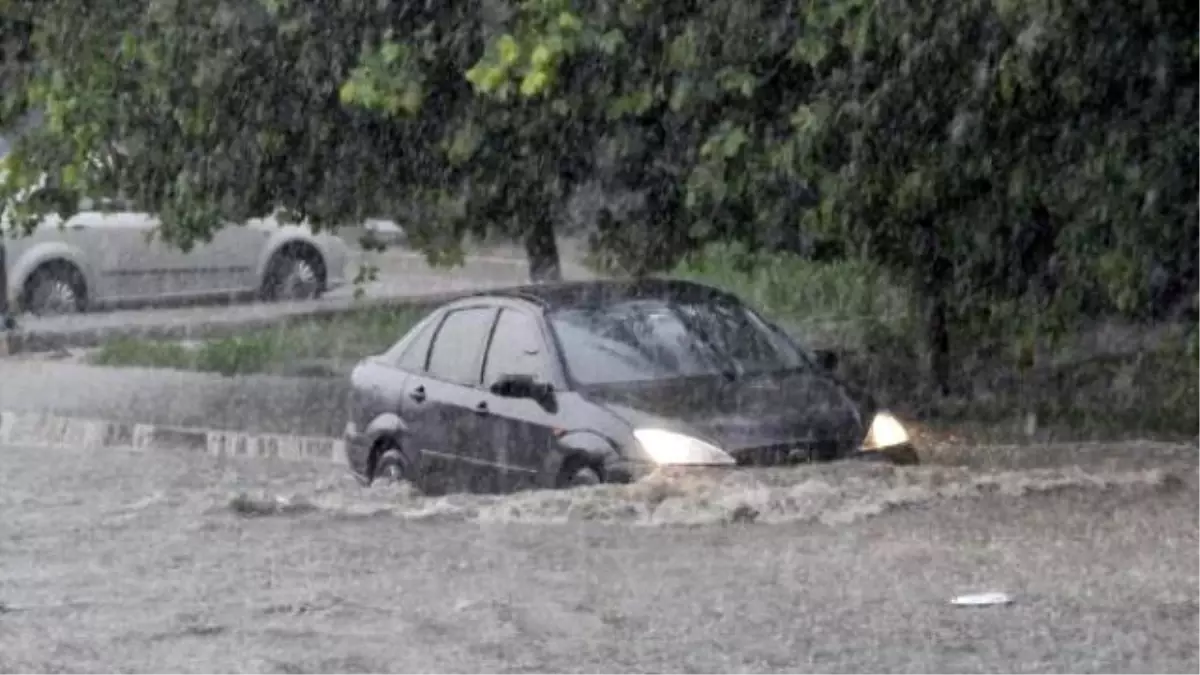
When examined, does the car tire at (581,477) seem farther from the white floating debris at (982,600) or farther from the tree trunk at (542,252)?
the tree trunk at (542,252)

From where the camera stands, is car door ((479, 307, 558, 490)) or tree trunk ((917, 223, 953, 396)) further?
tree trunk ((917, 223, 953, 396))

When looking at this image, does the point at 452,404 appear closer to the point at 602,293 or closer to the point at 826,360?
the point at 602,293

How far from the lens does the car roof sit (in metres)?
11.5

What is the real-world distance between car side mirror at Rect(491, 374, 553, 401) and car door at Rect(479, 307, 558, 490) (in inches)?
1.4

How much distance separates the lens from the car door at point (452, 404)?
1134cm

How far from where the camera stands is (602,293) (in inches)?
456

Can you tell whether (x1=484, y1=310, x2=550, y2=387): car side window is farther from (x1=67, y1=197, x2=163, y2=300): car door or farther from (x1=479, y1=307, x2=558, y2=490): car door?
(x1=67, y1=197, x2=163, y2=300): car door

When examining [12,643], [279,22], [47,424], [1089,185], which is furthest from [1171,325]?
[12,643]

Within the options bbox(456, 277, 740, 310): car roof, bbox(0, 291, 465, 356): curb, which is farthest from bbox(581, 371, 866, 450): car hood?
bbox(0, 291, 465, 356): curb

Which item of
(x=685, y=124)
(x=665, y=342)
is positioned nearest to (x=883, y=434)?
(x=665, y=342)

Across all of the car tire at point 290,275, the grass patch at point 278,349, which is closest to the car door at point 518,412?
the grass patch at point 278,349

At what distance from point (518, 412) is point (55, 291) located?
16.5m

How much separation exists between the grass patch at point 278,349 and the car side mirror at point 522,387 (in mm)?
8451

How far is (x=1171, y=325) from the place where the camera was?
15.7 m
